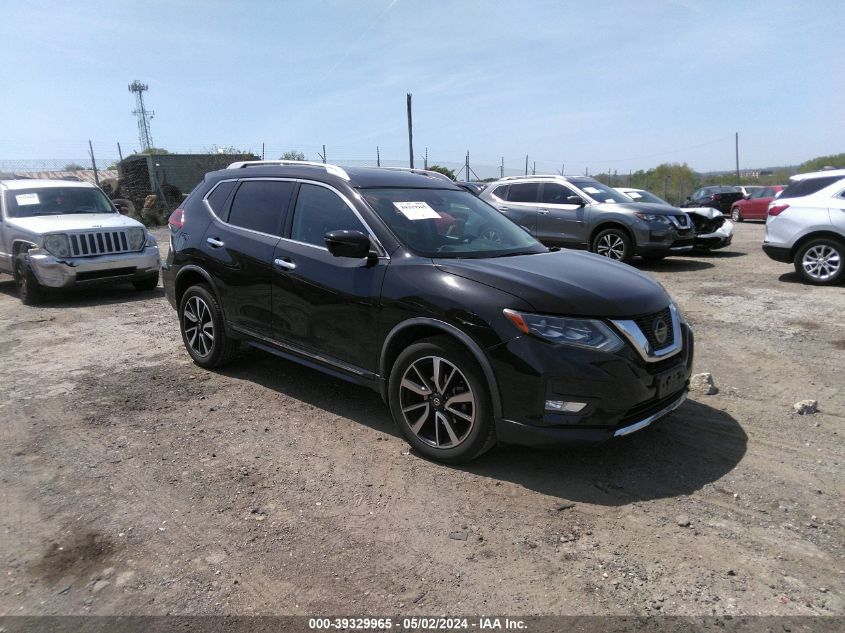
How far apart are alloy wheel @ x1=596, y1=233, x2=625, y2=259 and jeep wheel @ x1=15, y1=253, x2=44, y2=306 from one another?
9400mm

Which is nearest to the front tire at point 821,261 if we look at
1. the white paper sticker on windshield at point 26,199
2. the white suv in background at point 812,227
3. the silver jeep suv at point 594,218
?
the white suv in background at point 812,227

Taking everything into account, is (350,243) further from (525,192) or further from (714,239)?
(714,239)

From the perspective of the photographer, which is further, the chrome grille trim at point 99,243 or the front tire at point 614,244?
the front tire at point 614,244

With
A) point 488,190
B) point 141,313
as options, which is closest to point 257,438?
point 141,313

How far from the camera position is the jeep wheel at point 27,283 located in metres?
8.82

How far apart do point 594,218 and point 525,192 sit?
1.58 m

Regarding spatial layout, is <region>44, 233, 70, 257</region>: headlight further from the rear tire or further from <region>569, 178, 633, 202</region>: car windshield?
<region>569, 178, 633, 202</region>: car windshield

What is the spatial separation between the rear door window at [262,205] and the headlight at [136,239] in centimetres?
513

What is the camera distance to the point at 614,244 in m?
11.2

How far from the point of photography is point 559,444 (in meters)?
3.27

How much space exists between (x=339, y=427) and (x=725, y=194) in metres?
24.8

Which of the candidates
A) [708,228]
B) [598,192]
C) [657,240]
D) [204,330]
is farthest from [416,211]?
[708,228]

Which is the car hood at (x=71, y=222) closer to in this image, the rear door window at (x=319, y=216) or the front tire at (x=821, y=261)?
the rear door window at (x=319, y=216)

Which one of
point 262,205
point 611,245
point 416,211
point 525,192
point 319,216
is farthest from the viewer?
point 525,192
